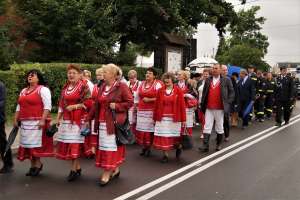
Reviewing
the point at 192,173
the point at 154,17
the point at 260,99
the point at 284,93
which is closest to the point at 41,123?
the point at 192,173

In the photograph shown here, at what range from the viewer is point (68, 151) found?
26.0ft

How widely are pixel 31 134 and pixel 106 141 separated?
4.20 ft

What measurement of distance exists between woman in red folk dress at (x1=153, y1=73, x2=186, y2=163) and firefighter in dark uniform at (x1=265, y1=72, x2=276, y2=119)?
1008 centimetres

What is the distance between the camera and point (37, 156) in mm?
8180

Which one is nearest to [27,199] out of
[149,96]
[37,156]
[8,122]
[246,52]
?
[37,156]

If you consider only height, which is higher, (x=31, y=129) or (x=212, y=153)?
(x=31, y=129)

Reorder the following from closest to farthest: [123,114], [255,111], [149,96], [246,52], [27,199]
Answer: [27,199], [123,114], [149,96], [255,111], [246,52]

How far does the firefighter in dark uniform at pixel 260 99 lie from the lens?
730 inches

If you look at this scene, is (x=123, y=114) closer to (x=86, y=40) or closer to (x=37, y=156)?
(x=37, y=156)

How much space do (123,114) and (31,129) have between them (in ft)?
4.97

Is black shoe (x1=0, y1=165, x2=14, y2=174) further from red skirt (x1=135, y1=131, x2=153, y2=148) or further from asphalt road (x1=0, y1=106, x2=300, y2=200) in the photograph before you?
red skirt (x1=135, y1=131, x2=153, y2=148)

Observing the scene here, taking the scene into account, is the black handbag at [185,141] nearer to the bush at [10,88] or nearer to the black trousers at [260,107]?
the bush at [10,88]

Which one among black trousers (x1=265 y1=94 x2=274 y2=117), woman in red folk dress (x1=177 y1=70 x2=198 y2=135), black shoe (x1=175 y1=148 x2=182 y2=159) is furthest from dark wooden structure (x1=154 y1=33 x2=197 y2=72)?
black shoe (x1=175 y1=148 x2=182 y2=159)

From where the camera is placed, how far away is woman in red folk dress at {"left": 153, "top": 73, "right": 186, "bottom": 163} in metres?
9.85
